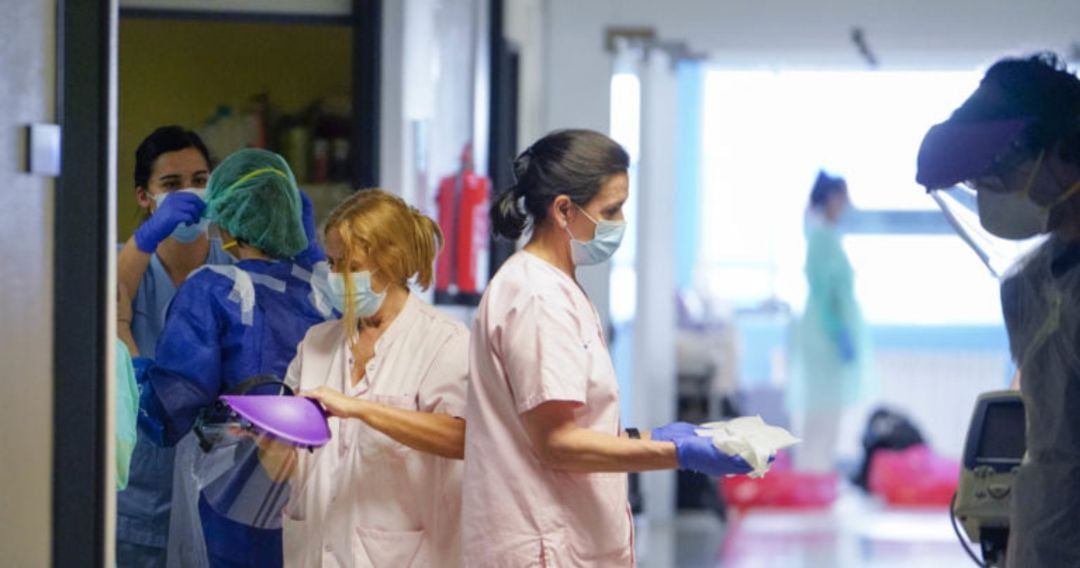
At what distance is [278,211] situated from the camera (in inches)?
122

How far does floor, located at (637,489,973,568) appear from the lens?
6.68 metres

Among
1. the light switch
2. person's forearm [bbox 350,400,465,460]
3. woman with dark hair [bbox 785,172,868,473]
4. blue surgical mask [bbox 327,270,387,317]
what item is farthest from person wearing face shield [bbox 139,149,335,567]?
woman with dark hair [bbox 785,172,868,473]

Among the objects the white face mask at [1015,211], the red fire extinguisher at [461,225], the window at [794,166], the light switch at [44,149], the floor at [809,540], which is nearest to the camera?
the light switch at [44,149]

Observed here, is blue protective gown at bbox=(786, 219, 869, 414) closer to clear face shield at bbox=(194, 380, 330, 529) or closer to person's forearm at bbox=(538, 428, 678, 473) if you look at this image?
clear face shield at bbox=(194, 380, 330, 529)

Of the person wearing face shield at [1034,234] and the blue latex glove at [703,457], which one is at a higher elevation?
the person wearing face shield at [1034,234]

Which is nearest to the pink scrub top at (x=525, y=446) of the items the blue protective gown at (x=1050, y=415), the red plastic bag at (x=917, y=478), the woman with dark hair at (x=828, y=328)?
the blue protective gown at (x=1050, y=415)

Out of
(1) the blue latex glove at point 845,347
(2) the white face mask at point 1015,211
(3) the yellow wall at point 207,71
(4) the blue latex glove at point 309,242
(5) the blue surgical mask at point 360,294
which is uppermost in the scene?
(3) the yellow wall at point 207,71

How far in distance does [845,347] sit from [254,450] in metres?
5.50

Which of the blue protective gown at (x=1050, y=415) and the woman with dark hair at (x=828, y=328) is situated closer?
the blue protective gown at (x=1050, y=415)

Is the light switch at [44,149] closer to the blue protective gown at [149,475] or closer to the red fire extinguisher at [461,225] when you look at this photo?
the blue protective gown at [149,475]

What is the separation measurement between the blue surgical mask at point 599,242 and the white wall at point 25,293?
2.62 ft

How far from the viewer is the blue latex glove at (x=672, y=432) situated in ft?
8.38

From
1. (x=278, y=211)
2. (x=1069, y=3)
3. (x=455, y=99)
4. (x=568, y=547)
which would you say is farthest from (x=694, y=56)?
(x=568, y=547)

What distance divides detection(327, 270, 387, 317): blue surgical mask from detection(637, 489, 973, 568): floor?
3.71 m
